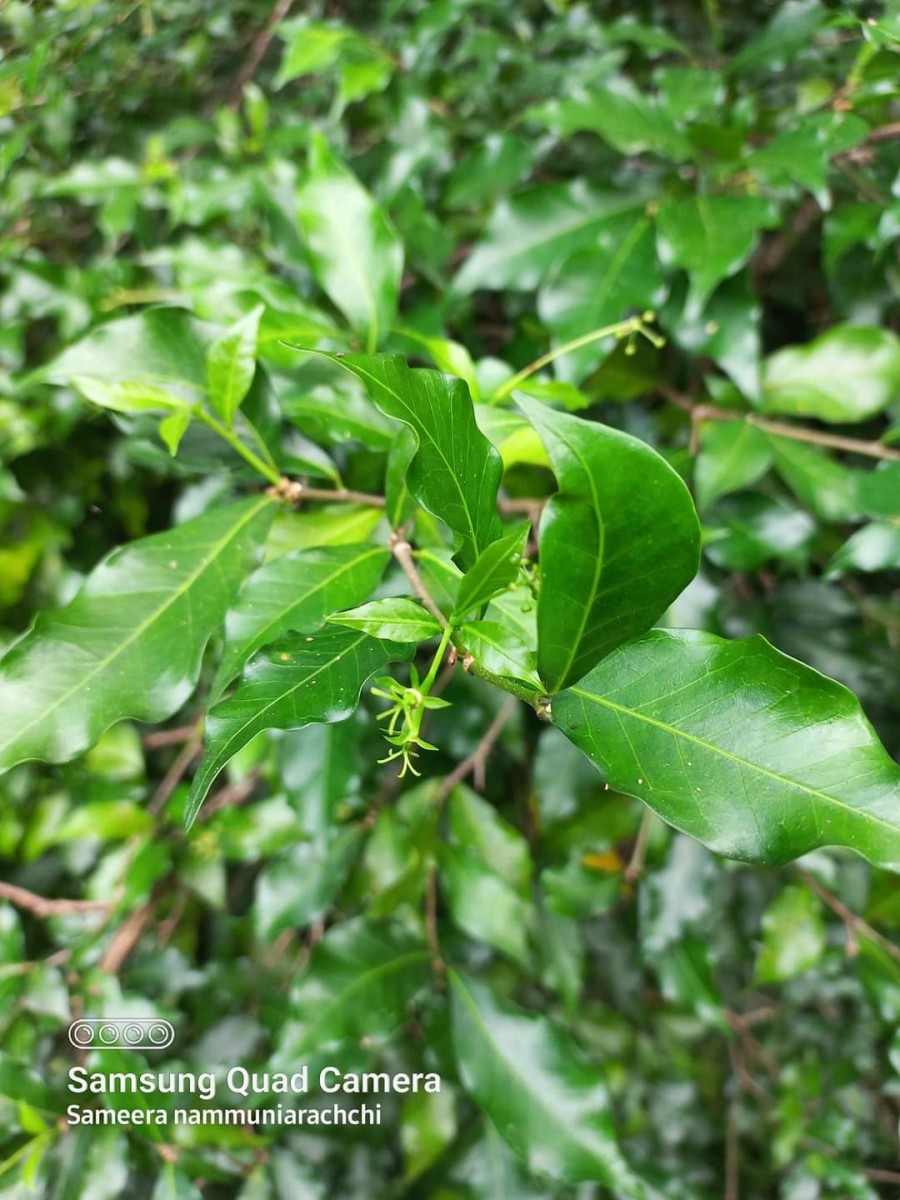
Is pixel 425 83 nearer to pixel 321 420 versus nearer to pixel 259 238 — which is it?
pixel 259 238

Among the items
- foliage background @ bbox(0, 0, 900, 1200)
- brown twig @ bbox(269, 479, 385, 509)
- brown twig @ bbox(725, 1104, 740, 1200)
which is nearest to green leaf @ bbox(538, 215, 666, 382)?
foliage background @ bbox(0, 0, 900, 1200)

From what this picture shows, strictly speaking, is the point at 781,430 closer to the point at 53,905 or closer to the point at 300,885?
the point at 300,885

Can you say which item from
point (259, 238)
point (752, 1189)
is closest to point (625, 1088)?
point (752, 1189)

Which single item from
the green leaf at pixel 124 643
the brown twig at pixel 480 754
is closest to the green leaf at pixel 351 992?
the brown twig at pixel 480 754

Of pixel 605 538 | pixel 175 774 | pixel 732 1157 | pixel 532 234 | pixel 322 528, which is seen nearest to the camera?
pixel 605 538

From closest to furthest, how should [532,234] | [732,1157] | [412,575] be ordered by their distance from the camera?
[412,575] < [532,234] < [732,1157]

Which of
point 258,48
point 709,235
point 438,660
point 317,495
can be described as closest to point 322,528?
point 317,495

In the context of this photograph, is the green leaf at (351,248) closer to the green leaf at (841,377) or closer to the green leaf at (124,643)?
the green leaf at (124,643)

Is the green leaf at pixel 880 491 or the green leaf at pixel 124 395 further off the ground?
the green leaf at pixel 124 395
